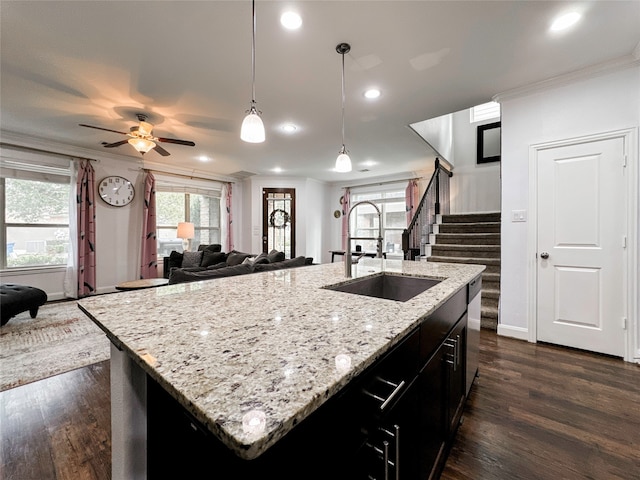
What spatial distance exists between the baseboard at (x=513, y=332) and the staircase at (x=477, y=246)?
152mm

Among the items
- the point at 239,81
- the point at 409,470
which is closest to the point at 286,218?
the point at 239,81

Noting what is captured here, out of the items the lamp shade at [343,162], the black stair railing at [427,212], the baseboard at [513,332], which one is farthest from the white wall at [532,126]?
the lamp shade at [343,162]

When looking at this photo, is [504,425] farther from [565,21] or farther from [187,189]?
[187,189]

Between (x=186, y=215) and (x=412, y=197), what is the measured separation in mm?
5244

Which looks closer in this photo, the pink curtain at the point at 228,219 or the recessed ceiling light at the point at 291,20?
the recessed ceiling light at the point at 291,20

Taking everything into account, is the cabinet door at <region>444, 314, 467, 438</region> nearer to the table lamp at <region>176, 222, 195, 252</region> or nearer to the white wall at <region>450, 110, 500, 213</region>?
the white wall at <region>450, 110, 500, 213</region>

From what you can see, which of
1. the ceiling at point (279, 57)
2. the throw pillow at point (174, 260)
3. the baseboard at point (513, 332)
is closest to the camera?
the ceiling at point (279, 57)

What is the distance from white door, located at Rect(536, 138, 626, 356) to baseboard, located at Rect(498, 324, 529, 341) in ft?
0.41

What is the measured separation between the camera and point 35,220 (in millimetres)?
4504

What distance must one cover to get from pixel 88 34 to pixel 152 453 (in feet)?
9.36

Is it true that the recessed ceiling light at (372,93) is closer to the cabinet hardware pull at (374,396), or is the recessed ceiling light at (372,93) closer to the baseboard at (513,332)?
the baseboard at (513,332)

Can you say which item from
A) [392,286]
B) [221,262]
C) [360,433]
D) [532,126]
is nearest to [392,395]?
[360,433]

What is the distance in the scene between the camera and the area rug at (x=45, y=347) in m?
2.28

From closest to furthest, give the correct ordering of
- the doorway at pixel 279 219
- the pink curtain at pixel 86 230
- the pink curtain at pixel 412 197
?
1. the pink curtain at pixel 86 230
2. the pink curtain at pixel 412 197
3. the doorway at pixel 279 219
